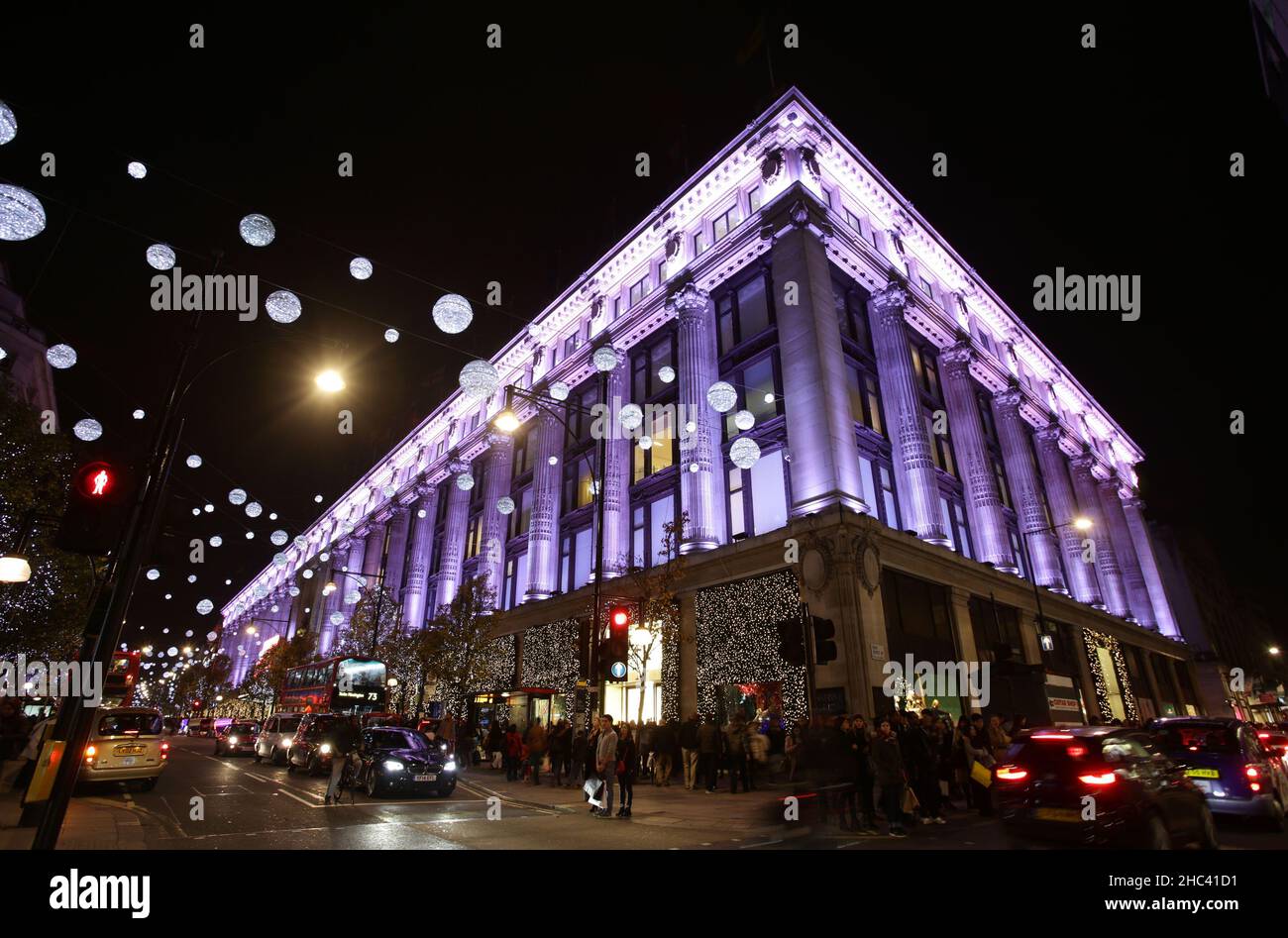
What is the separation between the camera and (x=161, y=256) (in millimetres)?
12453

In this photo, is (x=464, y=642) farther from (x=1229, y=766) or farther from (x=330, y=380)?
(x=1229, y=766)

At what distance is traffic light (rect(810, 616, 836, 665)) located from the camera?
441 inches

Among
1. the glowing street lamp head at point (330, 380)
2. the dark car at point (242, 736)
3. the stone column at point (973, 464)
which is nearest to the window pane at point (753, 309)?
the stone column at point (973, 464)

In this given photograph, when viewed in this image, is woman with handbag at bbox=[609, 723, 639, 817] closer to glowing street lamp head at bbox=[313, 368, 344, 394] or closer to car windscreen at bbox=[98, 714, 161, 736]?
glowing street lamp head at bbox=[313, 368, 344, 394]

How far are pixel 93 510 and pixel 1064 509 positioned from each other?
4567cm

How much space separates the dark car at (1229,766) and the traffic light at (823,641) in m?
5.45

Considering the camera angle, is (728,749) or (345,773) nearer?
(345,773)

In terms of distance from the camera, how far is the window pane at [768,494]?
78.8 ft

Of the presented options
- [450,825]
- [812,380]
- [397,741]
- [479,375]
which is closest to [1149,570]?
[812,380]
